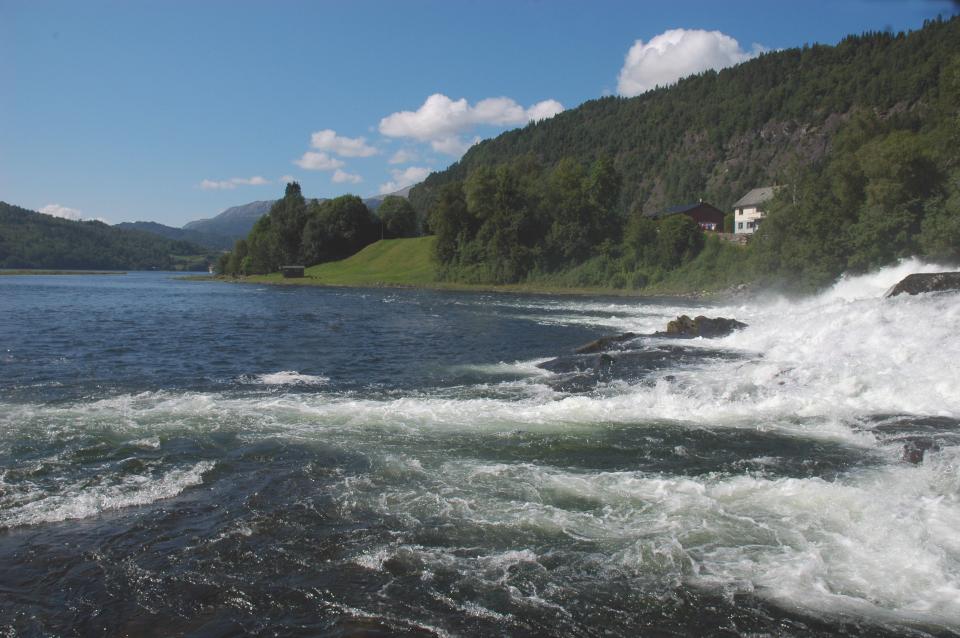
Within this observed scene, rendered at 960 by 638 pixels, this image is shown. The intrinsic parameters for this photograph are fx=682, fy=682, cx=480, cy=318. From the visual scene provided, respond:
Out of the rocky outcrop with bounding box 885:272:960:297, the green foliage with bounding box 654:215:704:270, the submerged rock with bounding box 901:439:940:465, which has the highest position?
the green foliage with bounding box 654:215:704:270

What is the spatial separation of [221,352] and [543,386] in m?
15.8

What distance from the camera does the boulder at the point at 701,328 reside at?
31.6 m

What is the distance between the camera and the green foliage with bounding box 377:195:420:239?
155 metres

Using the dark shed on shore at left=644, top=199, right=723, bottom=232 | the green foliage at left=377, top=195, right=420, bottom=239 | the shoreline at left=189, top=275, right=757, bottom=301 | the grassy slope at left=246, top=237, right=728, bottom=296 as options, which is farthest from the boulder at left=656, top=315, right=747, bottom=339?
the green foliage at left=377, top=195, right=420, bottom=239

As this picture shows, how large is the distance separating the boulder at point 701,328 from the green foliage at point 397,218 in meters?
126

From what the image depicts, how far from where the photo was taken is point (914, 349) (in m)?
20.0

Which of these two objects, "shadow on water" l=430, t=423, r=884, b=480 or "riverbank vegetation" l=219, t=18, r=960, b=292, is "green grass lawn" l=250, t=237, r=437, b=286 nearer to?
"riverbank vegetation" l=219, t=18, r=960, b=292

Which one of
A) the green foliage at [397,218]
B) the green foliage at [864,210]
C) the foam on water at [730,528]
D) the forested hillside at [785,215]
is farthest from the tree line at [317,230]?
the foam on water at [730,528]

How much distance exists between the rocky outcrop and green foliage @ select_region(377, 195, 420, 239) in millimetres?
130838

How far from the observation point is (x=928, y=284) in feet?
96.4

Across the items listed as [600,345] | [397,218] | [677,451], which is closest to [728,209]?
[397,218]

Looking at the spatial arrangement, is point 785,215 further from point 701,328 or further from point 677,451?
point 677,451

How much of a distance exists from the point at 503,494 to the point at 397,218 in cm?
14795

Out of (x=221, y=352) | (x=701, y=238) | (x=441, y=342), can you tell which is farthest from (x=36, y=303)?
(x=701, y=238)
